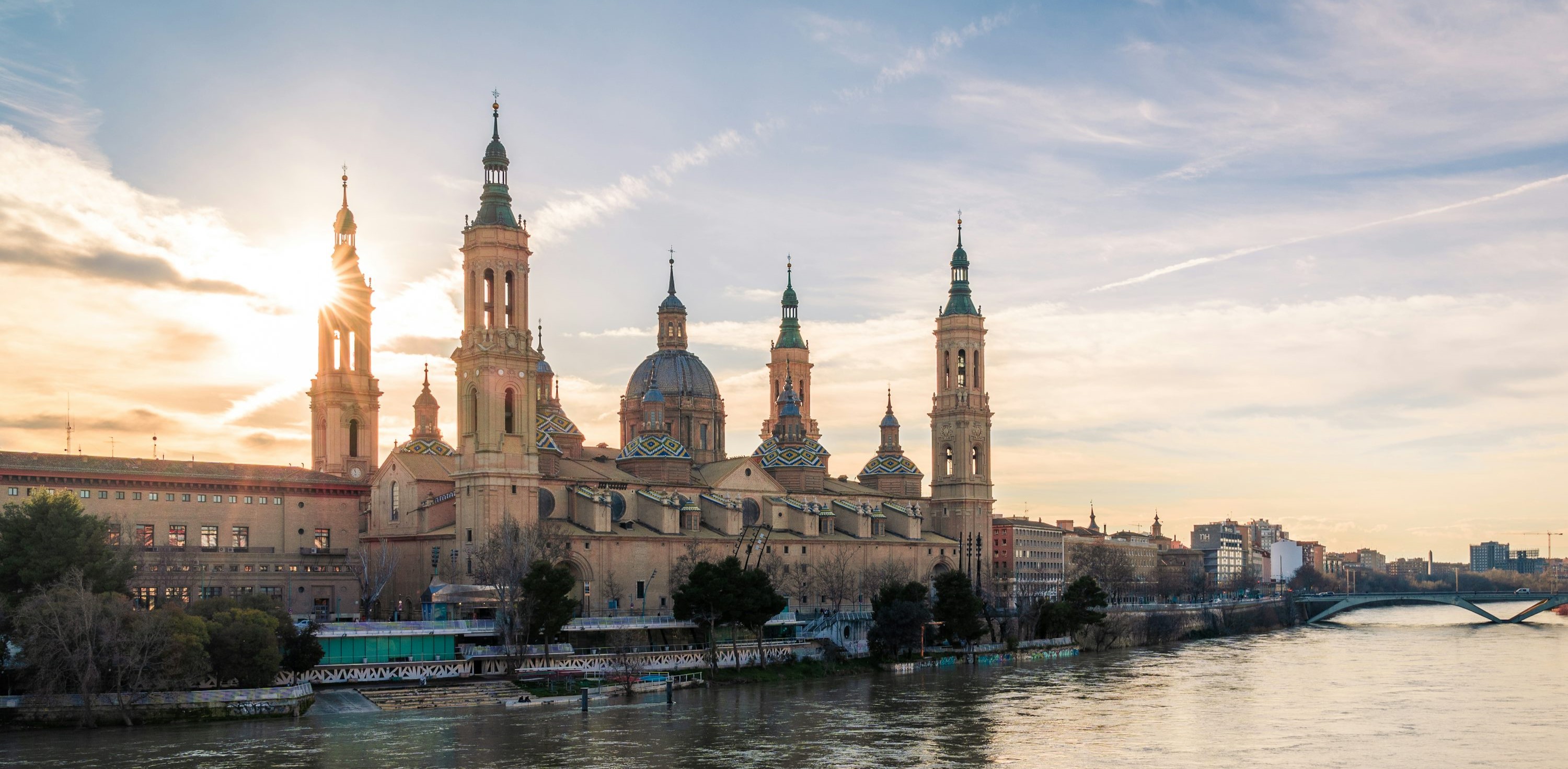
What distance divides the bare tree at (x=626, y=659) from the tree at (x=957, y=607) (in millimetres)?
21611

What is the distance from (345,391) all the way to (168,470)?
1622cm

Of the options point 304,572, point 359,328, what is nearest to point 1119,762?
point 304,572

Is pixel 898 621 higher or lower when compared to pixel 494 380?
lower

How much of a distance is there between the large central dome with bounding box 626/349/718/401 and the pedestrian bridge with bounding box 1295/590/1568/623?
83.9m

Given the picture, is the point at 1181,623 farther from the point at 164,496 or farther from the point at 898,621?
the point at 164,496

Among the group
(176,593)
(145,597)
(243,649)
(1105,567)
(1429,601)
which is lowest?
(1429,601)

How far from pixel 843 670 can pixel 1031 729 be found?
29.0 m

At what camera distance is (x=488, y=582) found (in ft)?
270

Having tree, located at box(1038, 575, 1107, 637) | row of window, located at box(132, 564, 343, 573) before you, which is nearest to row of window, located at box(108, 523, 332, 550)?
row of window, located at box(132, 564, 343, 573)

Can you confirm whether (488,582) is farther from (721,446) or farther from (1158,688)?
(721,446)

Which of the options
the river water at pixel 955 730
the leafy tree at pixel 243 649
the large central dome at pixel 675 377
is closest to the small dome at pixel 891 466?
the large central dome at pixel 675 377

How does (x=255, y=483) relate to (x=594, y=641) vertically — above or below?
above

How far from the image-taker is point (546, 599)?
7700 cm

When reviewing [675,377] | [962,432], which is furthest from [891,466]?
[675,377]
